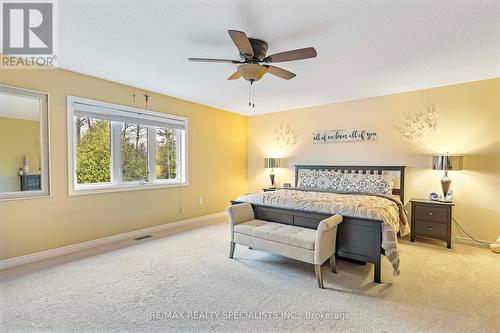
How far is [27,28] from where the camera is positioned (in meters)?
2.48

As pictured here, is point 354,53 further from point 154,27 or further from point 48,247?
point 48,247

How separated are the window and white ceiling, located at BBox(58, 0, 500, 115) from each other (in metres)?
0.59

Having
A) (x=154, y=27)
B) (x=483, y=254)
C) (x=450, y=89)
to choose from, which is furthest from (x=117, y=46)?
(x=483, y=254)

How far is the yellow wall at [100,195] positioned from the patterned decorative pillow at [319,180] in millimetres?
1961

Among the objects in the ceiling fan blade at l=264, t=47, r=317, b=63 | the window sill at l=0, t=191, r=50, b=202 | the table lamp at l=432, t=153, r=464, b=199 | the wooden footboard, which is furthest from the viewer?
the table lamp at l=432, t=153, r=464, b=199

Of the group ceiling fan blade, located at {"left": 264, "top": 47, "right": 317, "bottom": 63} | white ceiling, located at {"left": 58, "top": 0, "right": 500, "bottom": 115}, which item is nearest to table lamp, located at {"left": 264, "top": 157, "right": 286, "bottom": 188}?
white ceiling, located at {"left": 58, "top": 0, "right": 500, "bottom": 115}

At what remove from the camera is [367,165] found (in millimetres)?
4820

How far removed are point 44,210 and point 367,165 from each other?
5.38m

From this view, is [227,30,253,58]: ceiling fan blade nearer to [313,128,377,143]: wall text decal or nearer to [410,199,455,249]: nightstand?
[313,128,377,143]: wall text decal

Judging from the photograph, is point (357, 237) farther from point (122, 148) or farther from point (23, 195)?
point (23, 195)

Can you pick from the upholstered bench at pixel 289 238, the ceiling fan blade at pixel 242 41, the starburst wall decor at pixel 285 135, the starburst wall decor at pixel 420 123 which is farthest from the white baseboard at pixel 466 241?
the ceiling fan blade at pixel 242 41

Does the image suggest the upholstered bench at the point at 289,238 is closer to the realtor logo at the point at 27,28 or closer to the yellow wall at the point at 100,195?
the yellow wall at the point at 100,195

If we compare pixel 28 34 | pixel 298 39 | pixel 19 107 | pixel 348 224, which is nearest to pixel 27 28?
pixel 28 34

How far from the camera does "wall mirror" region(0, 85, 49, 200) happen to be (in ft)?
9.86
